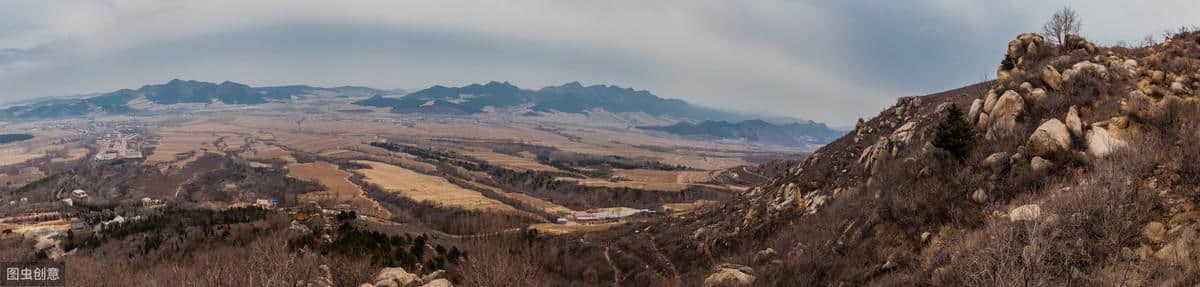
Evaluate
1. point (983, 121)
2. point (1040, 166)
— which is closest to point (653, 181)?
point (983, 121)

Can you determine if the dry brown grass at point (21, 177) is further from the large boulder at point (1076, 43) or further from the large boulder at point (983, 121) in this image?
the large boulder at point (1076, 43)

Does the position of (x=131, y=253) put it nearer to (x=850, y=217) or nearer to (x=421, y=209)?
(x=850, y=217)

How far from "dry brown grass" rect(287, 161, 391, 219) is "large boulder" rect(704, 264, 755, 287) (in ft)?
304

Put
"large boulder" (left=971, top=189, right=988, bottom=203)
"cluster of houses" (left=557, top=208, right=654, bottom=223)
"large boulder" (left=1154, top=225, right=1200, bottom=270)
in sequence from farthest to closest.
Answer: "cluster of houses" (left=557, top=208, right=654, bottom=223) < "large boulder" (left=971, top=189, right=988, bottom=203) < "large boulder" (left=1154, top=225, right=1200, bottom=270)

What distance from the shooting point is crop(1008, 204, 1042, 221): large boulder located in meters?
14.7

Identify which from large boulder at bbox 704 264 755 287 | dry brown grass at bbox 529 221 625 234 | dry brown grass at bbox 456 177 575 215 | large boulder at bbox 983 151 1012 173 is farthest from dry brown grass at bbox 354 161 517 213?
Result: large boulder at bbox 983 151 1012 173

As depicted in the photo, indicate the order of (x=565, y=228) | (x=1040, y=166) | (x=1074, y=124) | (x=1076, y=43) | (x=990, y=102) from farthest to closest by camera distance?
1. (x=565, y=228)
2. (x=1076, y=43)
3. (x=990, y=102)
4. (x=1074, y=124)
5. (x=1040, y=166)

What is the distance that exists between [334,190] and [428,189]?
24.6 meters

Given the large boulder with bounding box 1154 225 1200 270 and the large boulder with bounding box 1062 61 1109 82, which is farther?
the large boulder with bounding box 1062 61 1109 82

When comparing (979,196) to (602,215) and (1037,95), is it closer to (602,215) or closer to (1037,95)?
(1037,95)

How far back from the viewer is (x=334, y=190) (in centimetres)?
13875

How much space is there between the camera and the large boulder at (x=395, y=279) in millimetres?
26016

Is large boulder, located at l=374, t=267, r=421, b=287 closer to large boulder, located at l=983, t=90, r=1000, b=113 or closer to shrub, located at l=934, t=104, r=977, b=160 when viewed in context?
shrub, located at l=934, t=104, r=977, b=160

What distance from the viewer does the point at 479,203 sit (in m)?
121
